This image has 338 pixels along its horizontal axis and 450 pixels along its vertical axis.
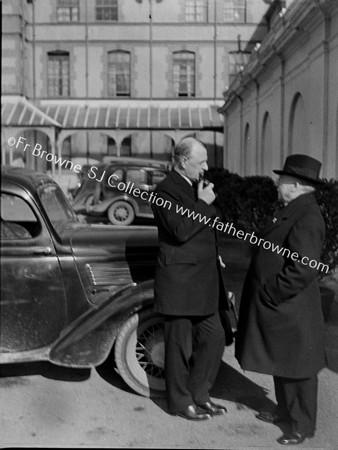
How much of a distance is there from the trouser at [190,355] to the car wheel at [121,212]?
9.02 ft

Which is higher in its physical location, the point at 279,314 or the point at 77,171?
the point at 77,171

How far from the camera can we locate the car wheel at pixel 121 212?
586 cm

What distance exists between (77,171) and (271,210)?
8.76ft

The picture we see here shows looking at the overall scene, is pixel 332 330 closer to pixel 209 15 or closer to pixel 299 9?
pixel 209 15

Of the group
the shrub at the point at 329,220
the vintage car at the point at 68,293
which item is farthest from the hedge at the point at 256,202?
the vintage car at the point at 68,293

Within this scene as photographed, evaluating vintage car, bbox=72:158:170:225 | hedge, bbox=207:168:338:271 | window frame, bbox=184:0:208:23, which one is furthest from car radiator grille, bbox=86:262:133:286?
window frame, bbox=184:0:208:23

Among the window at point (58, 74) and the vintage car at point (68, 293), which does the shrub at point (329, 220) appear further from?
the window at point (58, 74)

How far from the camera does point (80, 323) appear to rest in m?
3.26

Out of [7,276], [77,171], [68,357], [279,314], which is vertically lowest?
[68,357]

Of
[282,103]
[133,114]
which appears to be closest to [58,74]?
[133,114]

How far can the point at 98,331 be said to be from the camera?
3.23m

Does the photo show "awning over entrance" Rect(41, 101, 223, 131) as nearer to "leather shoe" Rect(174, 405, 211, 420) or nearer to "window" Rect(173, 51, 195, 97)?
"window" Rect(173, 51, 195, 97)

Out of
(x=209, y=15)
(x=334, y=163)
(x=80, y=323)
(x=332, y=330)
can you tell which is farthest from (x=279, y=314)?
(x=334, y=163)

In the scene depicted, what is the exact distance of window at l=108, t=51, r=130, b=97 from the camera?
3.01 meters
